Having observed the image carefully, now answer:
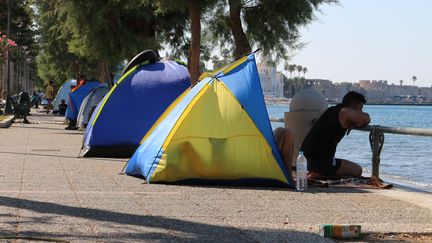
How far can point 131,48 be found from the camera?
25781mm

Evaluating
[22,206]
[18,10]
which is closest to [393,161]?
[22,206]

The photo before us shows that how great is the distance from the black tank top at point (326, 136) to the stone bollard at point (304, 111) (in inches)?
69.6

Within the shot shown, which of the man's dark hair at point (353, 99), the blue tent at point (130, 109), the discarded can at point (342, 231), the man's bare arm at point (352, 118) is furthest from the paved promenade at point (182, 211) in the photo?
the blue tent at point (130, 109)

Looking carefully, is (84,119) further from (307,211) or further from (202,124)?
(307,211)

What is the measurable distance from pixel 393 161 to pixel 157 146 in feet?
46.4

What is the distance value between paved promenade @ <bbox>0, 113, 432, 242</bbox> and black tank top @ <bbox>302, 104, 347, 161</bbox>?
2.65ft

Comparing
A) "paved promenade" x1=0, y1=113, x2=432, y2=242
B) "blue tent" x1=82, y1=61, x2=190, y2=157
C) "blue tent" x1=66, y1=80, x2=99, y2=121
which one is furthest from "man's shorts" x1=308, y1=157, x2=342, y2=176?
"blue tent" x1=66, y1=80, x2=99, y2=121

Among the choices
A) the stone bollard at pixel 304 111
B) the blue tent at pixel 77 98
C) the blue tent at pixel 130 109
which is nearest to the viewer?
the stone bollard at pixel 304 111

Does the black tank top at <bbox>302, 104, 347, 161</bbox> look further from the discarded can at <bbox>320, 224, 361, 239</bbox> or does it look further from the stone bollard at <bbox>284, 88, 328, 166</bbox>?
the discarded can at <bbox>320, 224, 361, 239</bbox>

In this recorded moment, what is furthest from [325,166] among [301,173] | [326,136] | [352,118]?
[301,173]

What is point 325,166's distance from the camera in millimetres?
10688

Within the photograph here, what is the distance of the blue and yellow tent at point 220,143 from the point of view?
397 inches

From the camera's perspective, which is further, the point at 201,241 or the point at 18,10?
the point at 18,10

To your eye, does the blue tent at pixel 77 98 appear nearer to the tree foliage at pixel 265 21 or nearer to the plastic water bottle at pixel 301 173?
the tree foliage at pixel 265 21
